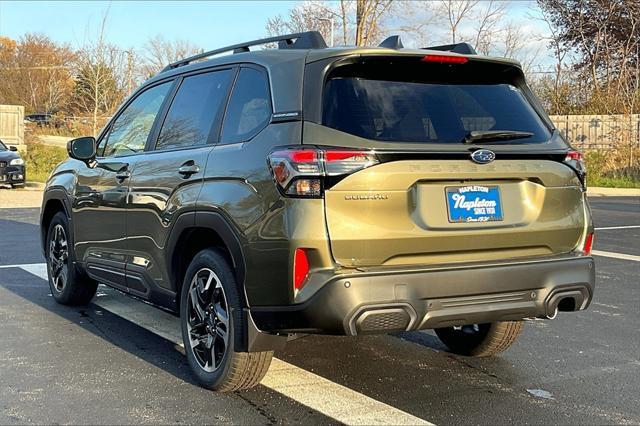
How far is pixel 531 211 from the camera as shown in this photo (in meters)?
3.79

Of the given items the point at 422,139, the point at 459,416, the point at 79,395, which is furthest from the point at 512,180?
the point at 79,395

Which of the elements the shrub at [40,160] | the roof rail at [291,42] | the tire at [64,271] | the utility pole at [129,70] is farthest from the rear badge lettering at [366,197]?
the utility pole at [129,70]

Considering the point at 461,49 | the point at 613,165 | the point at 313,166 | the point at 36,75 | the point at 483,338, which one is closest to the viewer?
the point at 313,166

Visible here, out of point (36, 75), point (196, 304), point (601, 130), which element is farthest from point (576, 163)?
point (36, 75)

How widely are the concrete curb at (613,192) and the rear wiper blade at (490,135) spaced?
17.9 m

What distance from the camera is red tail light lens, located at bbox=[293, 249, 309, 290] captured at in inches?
131

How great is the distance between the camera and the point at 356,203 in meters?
3.36

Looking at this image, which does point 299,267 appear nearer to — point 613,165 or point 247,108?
point 247,108

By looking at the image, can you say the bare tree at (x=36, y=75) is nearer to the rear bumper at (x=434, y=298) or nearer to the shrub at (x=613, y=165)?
the shrub at (x=613, y=165)

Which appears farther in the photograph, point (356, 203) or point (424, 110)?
point (424, 110)

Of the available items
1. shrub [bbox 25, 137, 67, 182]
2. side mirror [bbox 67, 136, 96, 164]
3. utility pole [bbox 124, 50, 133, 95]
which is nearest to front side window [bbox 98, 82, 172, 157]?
side mirror [bbox 67, 136, 96, 164]

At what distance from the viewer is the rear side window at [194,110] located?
4281 millimetres

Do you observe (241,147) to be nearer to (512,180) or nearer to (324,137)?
(324,137)

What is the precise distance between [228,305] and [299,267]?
62 cm
